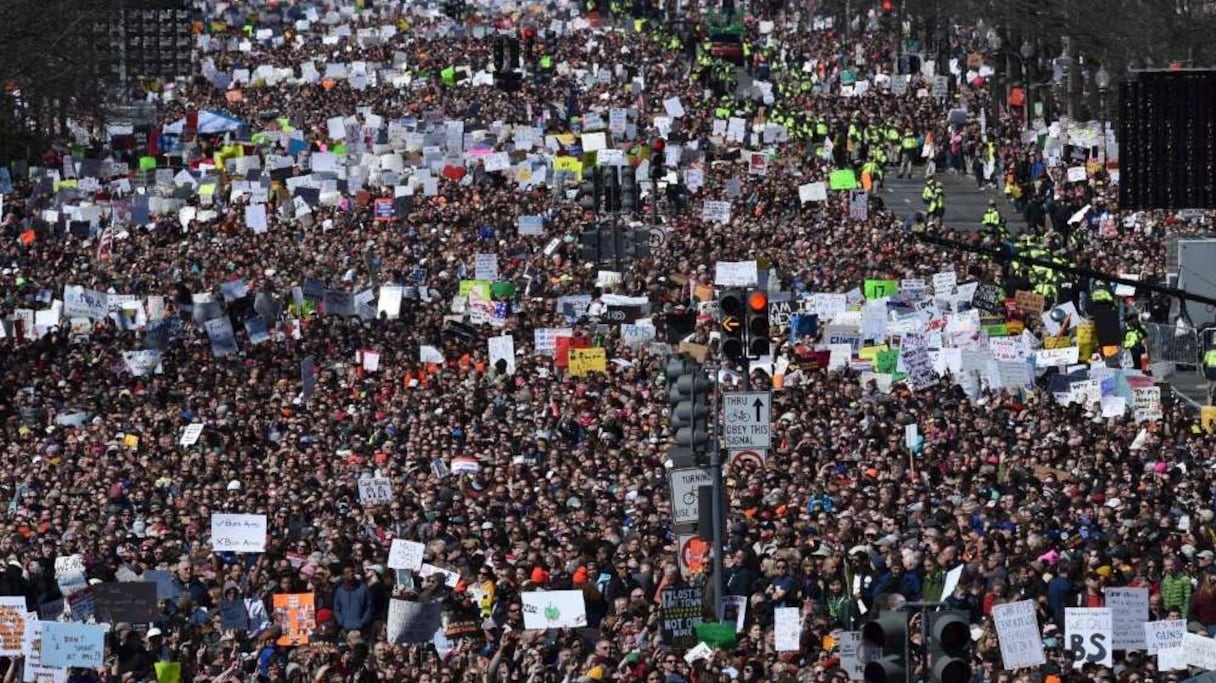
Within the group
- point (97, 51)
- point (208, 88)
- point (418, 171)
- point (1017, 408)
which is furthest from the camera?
point (208, 88)

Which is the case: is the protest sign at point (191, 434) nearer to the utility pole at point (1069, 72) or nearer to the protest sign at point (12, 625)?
the protest sign at point (12, 625)

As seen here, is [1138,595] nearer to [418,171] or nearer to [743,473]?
[743,473]

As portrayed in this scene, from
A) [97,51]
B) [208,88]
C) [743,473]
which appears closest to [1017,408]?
[743,473]

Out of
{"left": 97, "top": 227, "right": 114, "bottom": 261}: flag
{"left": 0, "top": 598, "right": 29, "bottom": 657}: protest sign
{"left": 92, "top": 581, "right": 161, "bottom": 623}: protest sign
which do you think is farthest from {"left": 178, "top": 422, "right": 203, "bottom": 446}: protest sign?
{"left": 97, "top": 227, "right": 114, "bottom": 261}: flag

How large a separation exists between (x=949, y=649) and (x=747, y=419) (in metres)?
12.4

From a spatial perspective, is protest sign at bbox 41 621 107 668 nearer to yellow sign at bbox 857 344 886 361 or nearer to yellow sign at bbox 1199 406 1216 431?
yellow sign at bbox 1199 406 1216 431

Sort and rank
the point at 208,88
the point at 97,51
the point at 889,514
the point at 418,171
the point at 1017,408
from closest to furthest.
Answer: the point at 889,514 < the point at 1017,408 < the point at 418,171 < the point at 97,51 < the point at 208,88

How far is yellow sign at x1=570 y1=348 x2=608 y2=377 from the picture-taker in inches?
1633

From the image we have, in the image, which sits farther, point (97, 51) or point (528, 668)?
point (97, 51)

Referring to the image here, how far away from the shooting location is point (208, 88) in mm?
91312

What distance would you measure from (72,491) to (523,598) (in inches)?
418

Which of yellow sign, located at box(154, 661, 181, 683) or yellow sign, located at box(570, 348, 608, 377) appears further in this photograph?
yellow sign, located at box(570, 348, 608, 377)

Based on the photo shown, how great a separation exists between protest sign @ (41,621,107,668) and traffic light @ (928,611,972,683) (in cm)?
1026

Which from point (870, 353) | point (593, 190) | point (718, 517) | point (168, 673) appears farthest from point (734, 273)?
point (168, 673)
